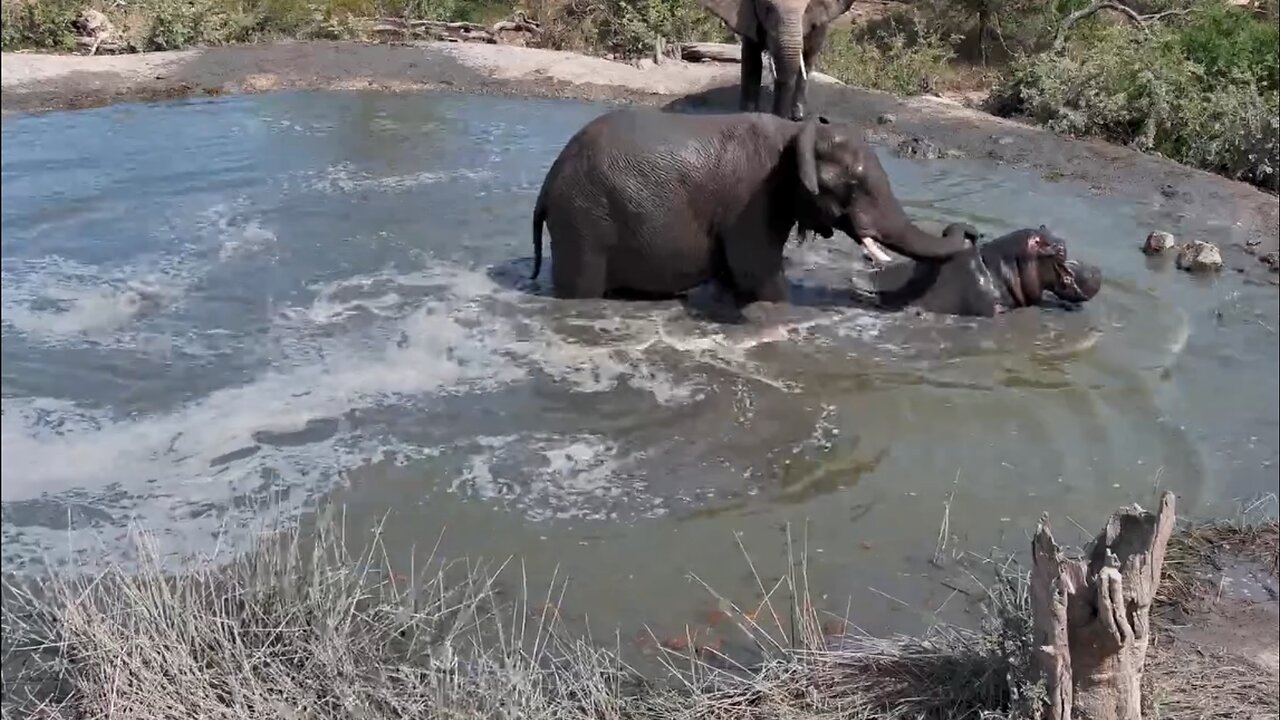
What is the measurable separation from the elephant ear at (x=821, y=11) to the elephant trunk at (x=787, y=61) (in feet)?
2.36

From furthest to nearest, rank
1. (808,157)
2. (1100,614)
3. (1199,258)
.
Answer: (1199,258)
(808,157)
(1100,614)

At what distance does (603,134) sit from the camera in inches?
319

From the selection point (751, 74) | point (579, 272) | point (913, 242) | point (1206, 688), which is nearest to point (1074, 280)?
point (913, 242)

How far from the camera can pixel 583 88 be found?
15.8 m

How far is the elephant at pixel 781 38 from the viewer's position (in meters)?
13.2

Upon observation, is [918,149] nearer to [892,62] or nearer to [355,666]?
[892,62]

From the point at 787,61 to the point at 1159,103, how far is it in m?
3.83

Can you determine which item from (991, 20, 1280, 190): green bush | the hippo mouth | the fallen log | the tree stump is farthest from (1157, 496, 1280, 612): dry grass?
the fallen log

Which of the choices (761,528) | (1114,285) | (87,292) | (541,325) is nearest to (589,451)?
(761,528)

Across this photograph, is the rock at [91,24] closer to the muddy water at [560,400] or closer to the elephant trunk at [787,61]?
the muddy water at [560,400]

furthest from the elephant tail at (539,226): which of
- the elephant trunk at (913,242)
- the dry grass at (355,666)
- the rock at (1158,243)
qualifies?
the rock at (1158,243)

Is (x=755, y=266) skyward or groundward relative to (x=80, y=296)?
skyward

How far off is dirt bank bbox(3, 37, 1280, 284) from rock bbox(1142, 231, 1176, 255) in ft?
2.36

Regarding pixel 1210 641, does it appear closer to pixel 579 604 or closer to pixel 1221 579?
pixel 1221 579
